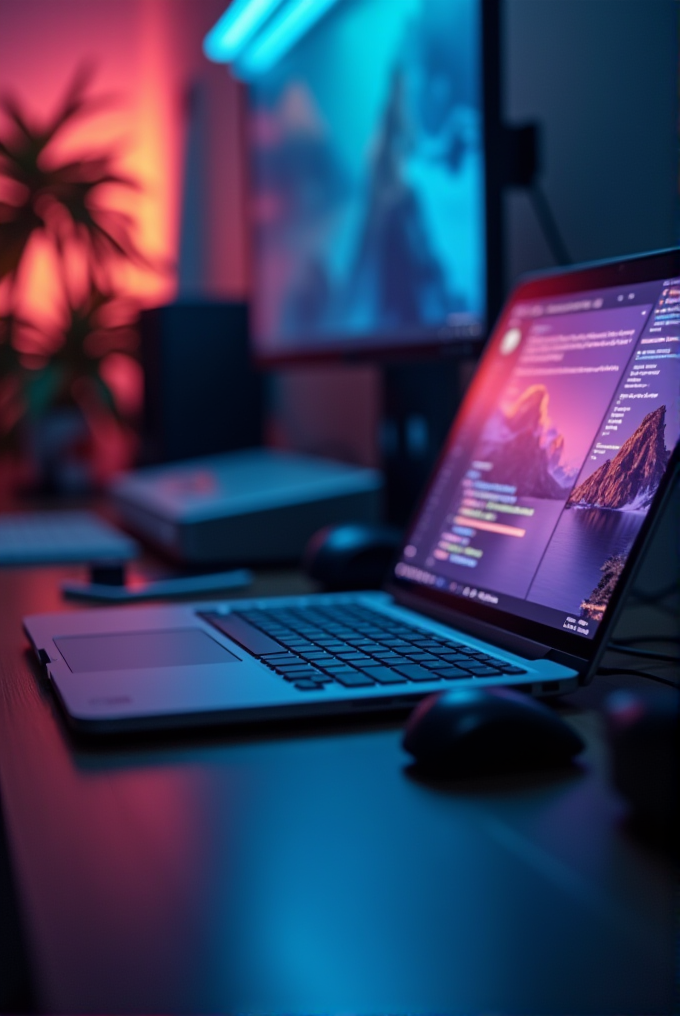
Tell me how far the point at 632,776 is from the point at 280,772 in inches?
5.9

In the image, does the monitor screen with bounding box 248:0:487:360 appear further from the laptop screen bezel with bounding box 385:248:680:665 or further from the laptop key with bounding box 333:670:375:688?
the laptop key with bounding box 333:670:375:688

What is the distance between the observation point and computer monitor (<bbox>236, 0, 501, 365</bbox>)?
37.0 inches

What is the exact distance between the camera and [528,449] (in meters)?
0.71

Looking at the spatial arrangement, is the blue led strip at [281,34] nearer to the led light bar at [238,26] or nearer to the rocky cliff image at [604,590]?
the led light bar at [238,26]

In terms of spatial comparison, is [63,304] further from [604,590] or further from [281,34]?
[604,590]

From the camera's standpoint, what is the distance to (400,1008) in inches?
11.4

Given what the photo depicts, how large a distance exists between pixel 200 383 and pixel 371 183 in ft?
2.07

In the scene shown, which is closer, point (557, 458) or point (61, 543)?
point (557, 458)

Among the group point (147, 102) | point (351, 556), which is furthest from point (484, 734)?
point (147, 102)

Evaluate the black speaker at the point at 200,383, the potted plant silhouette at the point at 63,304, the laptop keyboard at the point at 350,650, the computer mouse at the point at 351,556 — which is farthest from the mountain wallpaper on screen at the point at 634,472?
the potted plant silhouette at the point at 63,304

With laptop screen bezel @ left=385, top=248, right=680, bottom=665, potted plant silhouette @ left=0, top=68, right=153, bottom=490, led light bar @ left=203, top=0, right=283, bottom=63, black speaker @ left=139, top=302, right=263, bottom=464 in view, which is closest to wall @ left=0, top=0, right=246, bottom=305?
potted plant silhouette @ left=0, top=68, right=153, bottom=490

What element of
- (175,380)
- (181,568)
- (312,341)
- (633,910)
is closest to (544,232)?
(312,341)

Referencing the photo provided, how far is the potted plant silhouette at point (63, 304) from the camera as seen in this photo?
7.05ft

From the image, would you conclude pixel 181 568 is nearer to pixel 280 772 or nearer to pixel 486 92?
pixel 486 92
